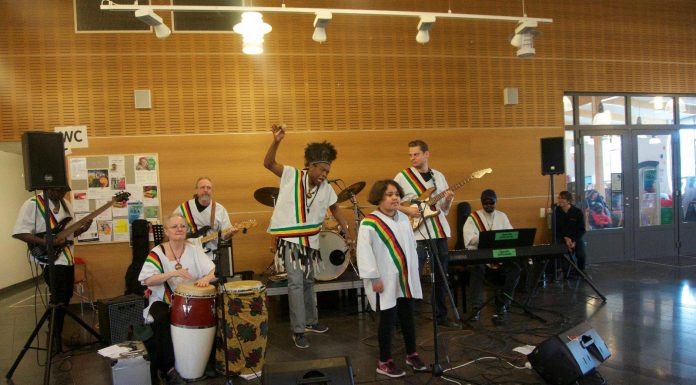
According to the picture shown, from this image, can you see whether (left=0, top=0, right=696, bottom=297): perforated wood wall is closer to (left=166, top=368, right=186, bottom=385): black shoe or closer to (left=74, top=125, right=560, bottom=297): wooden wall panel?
(left=74, top=125, right=560, bottom=297): wooden wall panel

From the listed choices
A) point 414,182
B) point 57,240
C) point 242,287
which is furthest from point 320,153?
point 57,240

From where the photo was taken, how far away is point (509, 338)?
461 centimetres

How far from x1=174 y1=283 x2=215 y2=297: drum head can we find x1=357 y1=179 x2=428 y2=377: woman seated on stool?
3.58 feet

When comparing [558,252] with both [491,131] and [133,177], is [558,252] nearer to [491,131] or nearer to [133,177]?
[491,131]

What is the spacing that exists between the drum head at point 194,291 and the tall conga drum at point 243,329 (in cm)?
14

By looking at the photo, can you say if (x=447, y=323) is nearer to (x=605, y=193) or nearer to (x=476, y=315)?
(x=476, y=315)

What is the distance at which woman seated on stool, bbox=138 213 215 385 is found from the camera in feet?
12.4

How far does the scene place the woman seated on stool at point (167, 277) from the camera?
377cm

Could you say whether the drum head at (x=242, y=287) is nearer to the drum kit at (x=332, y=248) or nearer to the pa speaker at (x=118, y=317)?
the pa speaker at (x=118, y=317)

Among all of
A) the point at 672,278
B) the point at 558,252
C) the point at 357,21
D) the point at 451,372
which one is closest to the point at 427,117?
the point at 357,21

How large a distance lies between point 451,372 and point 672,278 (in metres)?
4.96

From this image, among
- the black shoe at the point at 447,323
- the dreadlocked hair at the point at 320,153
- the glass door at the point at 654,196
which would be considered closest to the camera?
the dreadlocked hair at the point at 320,153

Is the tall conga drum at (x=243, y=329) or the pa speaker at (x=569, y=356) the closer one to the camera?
the pa speaker at (x=569, y=356)

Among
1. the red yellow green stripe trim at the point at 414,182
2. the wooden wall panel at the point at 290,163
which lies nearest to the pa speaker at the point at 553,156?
the wooden wall panel at the point at 290,163
